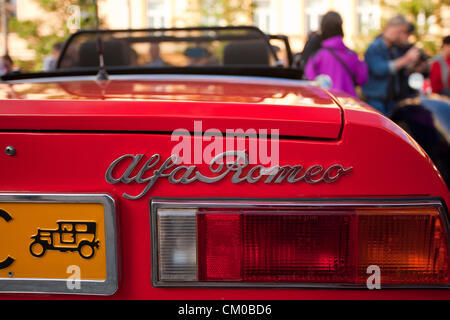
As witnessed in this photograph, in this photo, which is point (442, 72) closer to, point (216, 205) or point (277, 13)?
point (216, 205)

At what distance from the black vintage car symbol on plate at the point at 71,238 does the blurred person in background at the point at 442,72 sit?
6905mm

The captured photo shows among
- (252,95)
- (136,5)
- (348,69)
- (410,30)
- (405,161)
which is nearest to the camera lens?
(405,161)

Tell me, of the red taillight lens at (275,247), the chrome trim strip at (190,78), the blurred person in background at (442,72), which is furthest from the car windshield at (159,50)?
the blurred person in background at (442,72)

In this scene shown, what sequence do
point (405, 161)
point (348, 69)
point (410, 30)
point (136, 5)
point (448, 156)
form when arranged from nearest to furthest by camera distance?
1. point (405, 161)
2. point (448, 156)
3. point (348, 69)
4. point (410, 30)
5. point (136, 5)

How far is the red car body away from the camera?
53.5 inches

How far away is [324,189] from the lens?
1376 millimetres

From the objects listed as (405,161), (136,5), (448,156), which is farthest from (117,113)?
(136,5)

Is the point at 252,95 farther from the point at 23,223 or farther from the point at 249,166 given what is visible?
the point at 23,223

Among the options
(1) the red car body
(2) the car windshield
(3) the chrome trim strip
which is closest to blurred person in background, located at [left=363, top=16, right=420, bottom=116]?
(2) the car windshield

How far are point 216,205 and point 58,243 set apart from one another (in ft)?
1.35

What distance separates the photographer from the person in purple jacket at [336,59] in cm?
515

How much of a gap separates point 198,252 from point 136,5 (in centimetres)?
3098

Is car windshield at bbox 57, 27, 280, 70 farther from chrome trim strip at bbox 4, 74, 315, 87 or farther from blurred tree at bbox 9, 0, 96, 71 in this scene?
blurred tree at bbox 9, 0, 96, 71

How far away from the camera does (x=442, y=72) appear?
24.5ft
